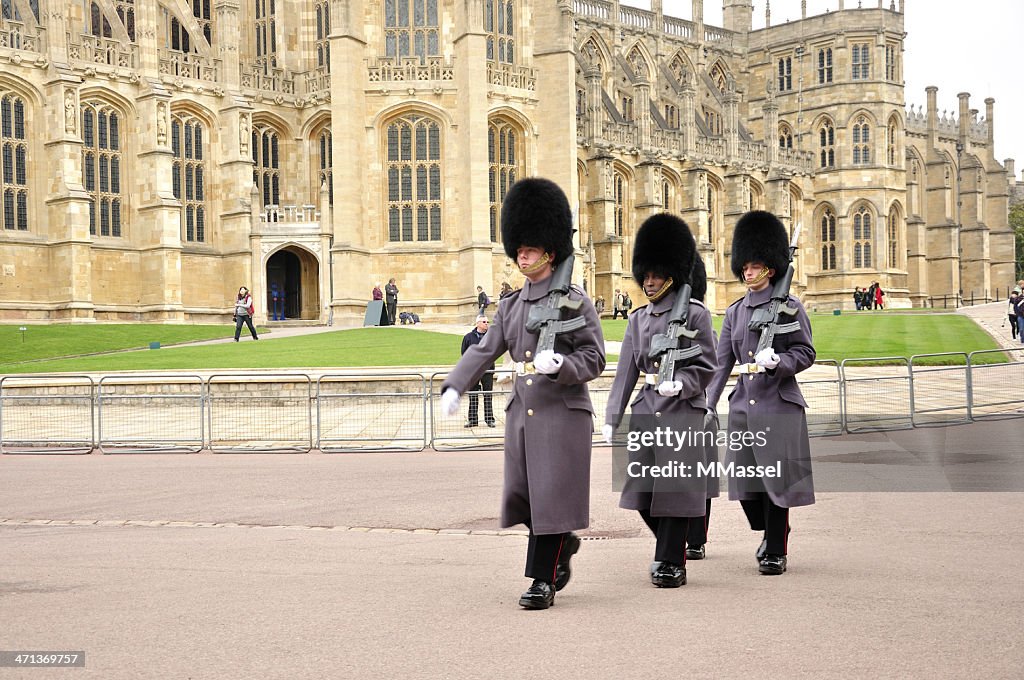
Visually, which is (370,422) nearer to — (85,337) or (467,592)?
(467,592)

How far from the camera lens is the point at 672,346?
687 cm

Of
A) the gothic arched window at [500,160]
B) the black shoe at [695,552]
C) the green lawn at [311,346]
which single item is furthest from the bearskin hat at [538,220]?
the gothic arched window at [500,160]

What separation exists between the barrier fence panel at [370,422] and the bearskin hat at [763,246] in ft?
24.0

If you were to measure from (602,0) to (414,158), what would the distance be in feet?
78.0

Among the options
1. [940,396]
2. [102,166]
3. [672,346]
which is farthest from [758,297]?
[102,166]

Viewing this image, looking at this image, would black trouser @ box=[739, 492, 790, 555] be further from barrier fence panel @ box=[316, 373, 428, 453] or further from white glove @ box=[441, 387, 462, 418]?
barrier fence panel @ box=[316, 373, 428, 453]

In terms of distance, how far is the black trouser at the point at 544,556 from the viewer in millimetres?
6070

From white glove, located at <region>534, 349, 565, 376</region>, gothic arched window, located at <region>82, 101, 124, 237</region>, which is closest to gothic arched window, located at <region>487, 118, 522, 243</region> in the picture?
gothic arched window, located at <region>82, 101, 124, 237</region>

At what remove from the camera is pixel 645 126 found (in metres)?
53.3

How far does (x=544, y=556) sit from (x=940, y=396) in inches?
444

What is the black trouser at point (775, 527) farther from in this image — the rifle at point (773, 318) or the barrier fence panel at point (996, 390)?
the barrier fence panel at point (996, 390)

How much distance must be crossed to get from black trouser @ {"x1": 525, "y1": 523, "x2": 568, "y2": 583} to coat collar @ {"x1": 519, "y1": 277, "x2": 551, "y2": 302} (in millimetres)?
1287

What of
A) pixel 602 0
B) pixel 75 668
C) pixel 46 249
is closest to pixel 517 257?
pixel 75 668

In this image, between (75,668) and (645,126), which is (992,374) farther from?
(645,126)
